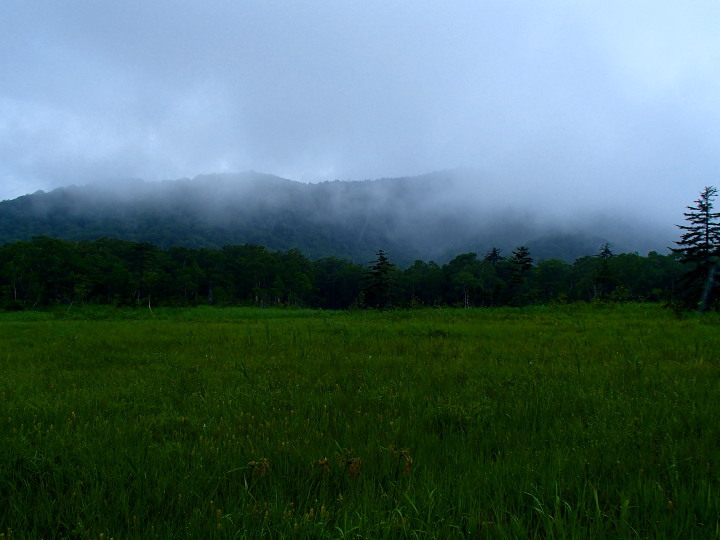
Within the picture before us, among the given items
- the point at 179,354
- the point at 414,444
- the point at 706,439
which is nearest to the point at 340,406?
the point at 414,444

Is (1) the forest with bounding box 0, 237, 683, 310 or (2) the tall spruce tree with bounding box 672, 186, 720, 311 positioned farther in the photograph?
(1) the forest with bounding box 0, 237, 683, 310

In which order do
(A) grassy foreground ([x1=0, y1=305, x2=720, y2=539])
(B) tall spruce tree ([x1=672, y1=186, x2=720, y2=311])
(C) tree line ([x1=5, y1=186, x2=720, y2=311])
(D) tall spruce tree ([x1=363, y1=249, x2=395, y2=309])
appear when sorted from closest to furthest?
(A) grassy foreground ([x1=0, y1=305, x2=720, y2=539])
(B) tall spruce tree ([x1=672, y1=186, x2=720, y2=311])
(D) tall spruce tree ([x1=363, y1=249, x2=395, y2=309])
(C) tree line ([x1=5, y1=186, x2=720, y2=311])

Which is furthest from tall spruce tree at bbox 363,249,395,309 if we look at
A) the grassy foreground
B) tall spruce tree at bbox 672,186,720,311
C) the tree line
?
the grassy foreground

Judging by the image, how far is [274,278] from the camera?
363 ft

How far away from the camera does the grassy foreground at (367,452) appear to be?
212 cm

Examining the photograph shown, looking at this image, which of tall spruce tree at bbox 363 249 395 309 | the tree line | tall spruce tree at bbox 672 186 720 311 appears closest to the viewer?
tall spruce tree at bbox 672 186 720 311

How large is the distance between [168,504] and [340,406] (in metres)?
2.18

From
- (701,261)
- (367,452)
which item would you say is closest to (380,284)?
(701,261)

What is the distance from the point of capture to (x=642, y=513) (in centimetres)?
218

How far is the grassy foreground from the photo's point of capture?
2.12 m

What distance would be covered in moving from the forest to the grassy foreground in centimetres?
5392

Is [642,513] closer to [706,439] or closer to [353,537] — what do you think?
[706,439]

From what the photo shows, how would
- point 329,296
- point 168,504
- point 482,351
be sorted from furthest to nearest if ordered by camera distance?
1. point 329,296
2. point 482,351
3. point 168,504

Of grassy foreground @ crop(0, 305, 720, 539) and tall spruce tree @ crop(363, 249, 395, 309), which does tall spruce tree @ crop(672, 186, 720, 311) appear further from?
tall spruce tree @ crop(363, 249, 395, 309)
